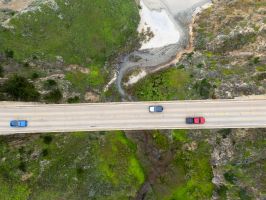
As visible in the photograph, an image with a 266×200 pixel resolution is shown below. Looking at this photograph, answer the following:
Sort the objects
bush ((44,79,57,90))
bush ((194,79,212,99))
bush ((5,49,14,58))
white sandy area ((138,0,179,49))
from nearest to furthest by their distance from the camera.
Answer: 1. bush ((44,79,57,90))
2. bush ((5,49,14,58))
3. bush ((194,79,212,99))
4. white sandy area ((138,0,179,49))

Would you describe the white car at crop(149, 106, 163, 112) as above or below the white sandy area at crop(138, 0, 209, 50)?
below

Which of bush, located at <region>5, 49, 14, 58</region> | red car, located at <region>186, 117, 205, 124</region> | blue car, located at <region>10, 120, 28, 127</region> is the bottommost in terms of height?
red car, located at <region>186, 117, 205, 124</region>

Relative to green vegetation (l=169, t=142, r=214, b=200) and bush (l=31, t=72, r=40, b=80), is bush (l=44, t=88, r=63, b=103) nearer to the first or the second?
bush (l=31, t=72, r=40, b=80)

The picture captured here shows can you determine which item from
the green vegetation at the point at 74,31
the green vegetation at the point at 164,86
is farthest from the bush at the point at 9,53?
the green vegetation at the point at 164,86

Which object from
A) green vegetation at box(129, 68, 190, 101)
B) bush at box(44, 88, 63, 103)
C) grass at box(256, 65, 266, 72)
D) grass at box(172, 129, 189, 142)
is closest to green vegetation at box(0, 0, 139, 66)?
bush at box(44, 88, 63, 103)

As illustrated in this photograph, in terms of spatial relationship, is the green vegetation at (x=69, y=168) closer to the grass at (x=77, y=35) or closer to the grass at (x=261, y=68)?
the grass at (x=77, y=35)

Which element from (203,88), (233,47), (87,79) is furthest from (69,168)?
(233,47)

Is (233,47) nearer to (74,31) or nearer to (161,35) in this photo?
(161,35)
